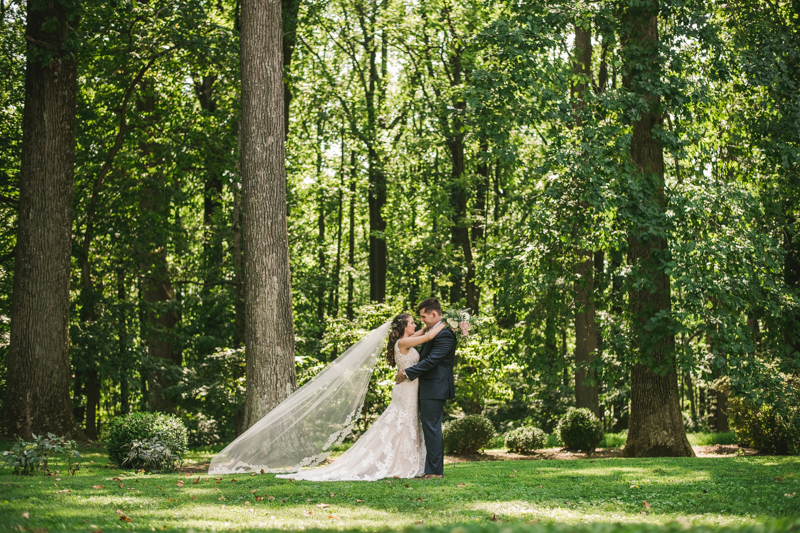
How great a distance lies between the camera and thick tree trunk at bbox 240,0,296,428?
353 inches

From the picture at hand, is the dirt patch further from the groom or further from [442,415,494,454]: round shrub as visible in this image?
the groom

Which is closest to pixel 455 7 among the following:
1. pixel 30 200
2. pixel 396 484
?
→ pixel 30 200

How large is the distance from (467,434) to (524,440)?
78.4 inches

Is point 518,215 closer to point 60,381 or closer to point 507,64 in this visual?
point 507,64

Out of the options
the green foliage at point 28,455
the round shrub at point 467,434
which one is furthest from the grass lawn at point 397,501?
the round shrub at point 467,434

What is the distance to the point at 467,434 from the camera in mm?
15000

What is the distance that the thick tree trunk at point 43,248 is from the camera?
10867 mm

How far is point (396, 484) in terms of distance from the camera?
22.5ft

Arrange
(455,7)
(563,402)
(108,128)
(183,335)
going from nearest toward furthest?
(108,128), (183,335), (455,7), (563,402)

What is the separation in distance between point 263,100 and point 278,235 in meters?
2.10

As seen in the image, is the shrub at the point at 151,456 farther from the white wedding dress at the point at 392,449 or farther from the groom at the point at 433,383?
the groom at the point at 433,383

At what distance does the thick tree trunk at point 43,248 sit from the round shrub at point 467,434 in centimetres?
814

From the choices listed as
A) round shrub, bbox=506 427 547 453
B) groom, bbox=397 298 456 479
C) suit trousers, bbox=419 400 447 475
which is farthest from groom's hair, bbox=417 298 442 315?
round shrub, bbox=506 427 547 453

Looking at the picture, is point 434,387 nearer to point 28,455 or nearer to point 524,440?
point 28,455
